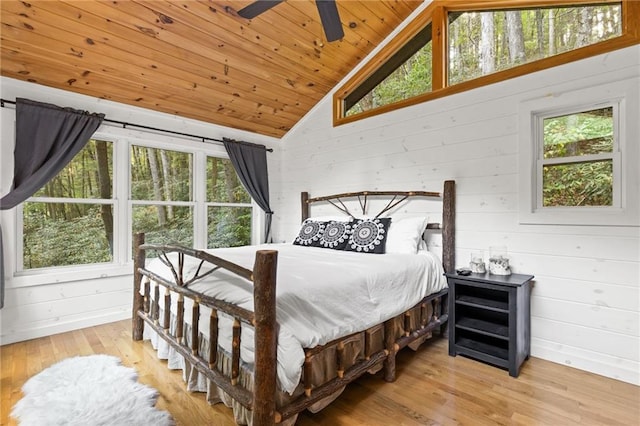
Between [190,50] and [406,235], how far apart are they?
104 inches

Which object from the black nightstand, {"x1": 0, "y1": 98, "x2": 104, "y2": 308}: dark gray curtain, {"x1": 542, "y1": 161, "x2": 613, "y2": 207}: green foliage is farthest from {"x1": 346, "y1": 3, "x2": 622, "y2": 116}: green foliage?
{"x1": 0, "y1": 98, "x2": 104, "y2": 308}: dark gray curtain

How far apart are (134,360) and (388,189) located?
9.11ft

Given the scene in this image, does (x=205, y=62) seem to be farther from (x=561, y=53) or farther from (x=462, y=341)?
(x=462, y=341)

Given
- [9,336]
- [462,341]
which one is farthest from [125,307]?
[462,341]

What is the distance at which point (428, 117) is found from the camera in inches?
124

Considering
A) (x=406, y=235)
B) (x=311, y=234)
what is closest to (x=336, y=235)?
(x=311, y=234)

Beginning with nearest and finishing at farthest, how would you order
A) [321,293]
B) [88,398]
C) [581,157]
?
[321,293], [88,398], [581,157]

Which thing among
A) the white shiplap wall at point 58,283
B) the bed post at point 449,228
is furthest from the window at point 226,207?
the bed post at point 449,228

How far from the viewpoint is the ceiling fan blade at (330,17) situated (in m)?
1.90

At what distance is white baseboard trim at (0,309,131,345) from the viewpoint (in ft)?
8.82

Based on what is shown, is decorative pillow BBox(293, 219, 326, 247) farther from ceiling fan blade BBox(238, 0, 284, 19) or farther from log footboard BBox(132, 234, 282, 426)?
ceiling fan blade BBox(238, 0, 284, 19)

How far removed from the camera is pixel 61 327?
2.92 m

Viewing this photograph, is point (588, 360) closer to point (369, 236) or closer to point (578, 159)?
point (578, 159)

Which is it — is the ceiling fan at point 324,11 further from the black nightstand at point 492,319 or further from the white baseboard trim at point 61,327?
the white baseboard trim at point 61,327
